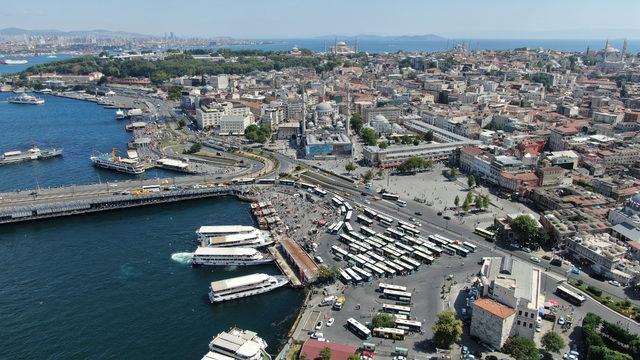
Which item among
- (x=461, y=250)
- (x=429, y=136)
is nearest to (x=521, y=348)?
(x=461, y=250)

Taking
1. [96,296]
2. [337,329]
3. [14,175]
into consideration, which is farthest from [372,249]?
[14,175]

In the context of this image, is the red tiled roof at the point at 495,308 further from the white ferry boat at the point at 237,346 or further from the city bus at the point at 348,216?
the city bus at the point at 348,216

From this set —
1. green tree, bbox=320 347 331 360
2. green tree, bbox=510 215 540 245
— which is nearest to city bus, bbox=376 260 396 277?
green tree, bbox=320 347 331 360

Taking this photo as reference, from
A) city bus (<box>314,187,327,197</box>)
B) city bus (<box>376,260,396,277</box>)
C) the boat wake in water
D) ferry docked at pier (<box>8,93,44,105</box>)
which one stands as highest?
ferry docked at pier (<box>8,93,44,105</box>)

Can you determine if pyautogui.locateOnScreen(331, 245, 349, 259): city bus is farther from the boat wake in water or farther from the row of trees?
the row of trees

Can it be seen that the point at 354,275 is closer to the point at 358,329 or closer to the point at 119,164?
the point at 358,329

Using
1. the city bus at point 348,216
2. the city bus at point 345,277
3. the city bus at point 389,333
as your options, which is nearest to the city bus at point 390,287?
the city bus at point 345,277
